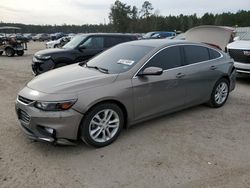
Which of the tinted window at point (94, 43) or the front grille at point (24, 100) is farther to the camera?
the tinted window at point (94, 43)

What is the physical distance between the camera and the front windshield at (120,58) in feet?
15.0

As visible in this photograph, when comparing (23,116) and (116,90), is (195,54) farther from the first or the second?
(23,116)

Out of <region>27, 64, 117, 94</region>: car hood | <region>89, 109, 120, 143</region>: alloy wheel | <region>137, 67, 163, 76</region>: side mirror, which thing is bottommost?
<region>89, 109, 120, 143</region>: alloy wheel

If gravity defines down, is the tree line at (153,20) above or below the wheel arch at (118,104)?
above

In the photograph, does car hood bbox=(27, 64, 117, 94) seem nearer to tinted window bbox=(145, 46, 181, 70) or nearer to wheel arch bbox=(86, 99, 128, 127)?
wheel arch bbox=(86, 99, 128, 127)

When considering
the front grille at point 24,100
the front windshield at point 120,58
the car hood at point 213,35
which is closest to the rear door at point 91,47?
the front windshield at point 120,58

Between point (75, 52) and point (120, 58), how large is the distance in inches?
187

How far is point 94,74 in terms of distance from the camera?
439cm

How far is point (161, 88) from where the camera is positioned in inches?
183

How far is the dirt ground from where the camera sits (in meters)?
3.26

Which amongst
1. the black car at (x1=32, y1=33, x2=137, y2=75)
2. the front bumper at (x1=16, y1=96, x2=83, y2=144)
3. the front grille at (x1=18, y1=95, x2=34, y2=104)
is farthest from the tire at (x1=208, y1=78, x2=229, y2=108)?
the black car at (x1=32, y1=33, x2=137, y2=75)

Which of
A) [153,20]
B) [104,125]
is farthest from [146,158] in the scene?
[153,20]

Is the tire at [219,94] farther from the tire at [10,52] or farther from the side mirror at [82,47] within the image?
the tire at [10,52]

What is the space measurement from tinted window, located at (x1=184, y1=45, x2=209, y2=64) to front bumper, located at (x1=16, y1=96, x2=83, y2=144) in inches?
102
